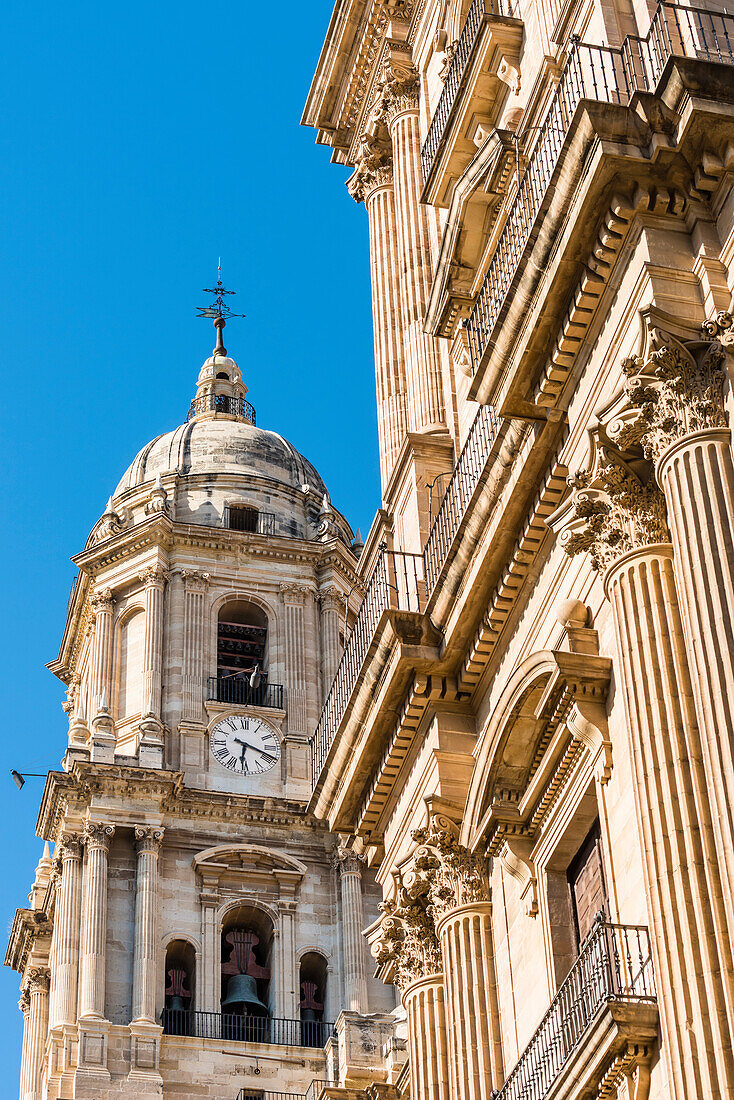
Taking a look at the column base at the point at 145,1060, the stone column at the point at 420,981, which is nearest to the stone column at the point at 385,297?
the stone column at the point at 420,981

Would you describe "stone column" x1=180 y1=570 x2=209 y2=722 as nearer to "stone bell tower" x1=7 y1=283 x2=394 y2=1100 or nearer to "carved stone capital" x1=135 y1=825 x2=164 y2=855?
"stone bell tower" x1=7 y1=283 x2=394 y2=1100

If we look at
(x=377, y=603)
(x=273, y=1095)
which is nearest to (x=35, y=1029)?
(x=273, y=1095)

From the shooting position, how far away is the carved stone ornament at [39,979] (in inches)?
2223

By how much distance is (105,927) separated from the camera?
50.9m

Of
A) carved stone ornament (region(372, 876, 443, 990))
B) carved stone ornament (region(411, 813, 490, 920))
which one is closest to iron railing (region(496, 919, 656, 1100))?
carved stone ornament (region(411, 813, 490, 920))

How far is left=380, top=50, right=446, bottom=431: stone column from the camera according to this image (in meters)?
26.3

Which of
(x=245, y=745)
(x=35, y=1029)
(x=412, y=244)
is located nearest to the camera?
(x=412, y=244)

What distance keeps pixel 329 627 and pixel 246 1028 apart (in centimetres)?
1143

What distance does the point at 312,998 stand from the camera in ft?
173

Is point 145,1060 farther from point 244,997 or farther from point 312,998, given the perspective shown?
point 312,998

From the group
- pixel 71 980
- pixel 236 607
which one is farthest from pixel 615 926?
pixel 236 607

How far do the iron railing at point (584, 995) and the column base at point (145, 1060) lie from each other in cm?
2990

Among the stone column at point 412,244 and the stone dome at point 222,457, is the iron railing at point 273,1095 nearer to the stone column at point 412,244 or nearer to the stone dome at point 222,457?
the stone dome at point 222,457

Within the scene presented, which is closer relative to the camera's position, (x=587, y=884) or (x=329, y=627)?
(x=587, y=884)
